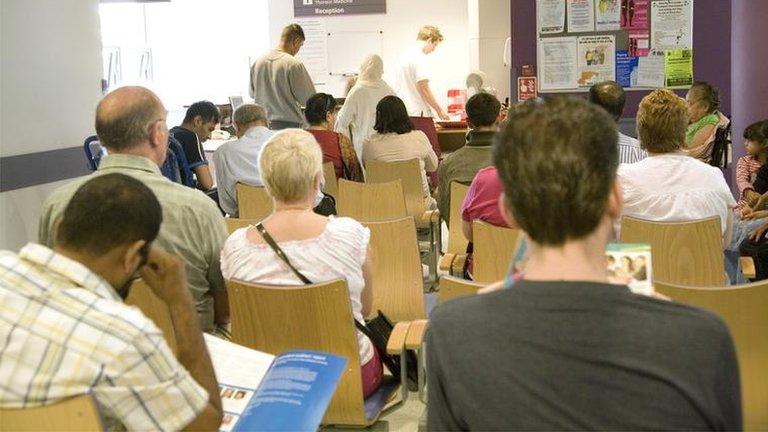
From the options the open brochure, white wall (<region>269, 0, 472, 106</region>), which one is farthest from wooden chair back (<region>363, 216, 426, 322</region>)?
white wall (<region>269, 0, 472, 106</region>)

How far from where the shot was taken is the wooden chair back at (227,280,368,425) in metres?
2.66

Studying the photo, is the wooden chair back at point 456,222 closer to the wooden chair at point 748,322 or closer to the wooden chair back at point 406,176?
the wooden chair back at point 406,176

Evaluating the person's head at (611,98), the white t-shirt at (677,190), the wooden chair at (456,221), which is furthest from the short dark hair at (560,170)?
the person's head at (611,98)

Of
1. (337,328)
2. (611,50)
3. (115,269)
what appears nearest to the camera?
(115,269)

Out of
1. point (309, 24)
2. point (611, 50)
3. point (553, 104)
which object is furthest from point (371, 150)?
point (309, 24)

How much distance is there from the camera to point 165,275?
202 cm

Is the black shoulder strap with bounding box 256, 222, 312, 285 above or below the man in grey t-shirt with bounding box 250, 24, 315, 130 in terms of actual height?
below

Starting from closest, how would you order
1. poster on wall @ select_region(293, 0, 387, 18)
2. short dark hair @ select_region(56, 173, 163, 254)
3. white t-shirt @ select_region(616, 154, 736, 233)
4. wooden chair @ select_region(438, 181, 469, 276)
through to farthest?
short dark hair @ select_region(56, 173, 163, 254)
white t-shirt @ select_region(616, 154, 736, 233)
wooden chair @ select_region(438, 181, 469, 276)
poster on wall @ select_region(293, 0, 387, 18)

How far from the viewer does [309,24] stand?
46.5 feet

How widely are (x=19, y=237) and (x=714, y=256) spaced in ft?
13.5

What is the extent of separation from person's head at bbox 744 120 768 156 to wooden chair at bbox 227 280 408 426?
10.7 ft

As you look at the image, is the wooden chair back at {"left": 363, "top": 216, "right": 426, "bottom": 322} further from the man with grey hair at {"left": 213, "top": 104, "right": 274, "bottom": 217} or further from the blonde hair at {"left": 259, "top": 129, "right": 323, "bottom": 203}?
the man with grey hair at {"left": 213, "top": 104, "right": 274, "bottom": 217}

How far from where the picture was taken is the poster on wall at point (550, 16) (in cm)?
877

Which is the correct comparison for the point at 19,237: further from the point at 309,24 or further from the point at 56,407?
the point at 309,24
